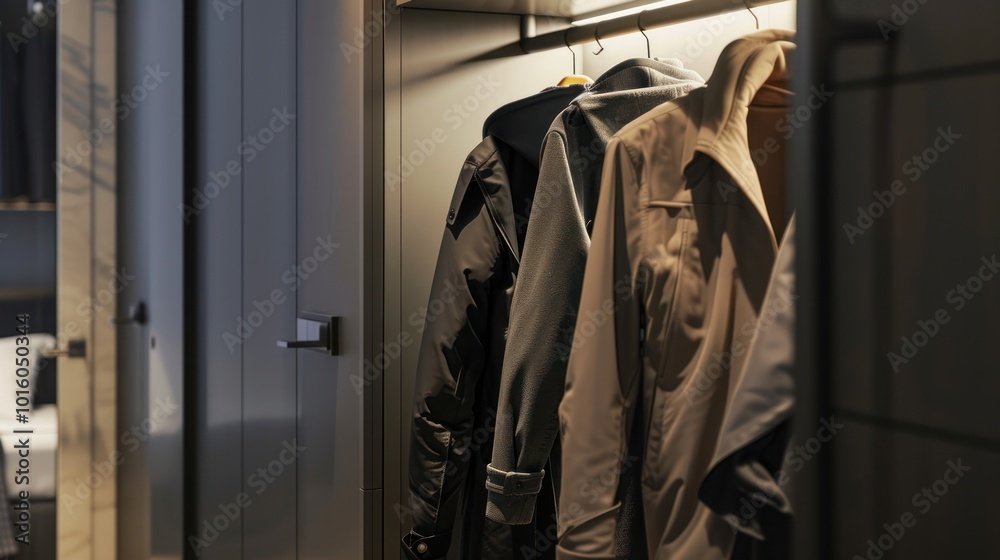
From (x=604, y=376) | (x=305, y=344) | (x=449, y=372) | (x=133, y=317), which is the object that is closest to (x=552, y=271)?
(x=604, y=376)

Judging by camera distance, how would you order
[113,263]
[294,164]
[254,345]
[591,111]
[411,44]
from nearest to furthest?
1. [591,111]
2. [411,44]
3. [294,164]
4. [254,345]
5. [113,263]

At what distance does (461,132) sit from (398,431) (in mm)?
639

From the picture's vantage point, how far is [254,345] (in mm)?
2480

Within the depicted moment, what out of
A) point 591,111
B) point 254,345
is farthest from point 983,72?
point 254,345

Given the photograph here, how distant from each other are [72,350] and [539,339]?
2.48 metres

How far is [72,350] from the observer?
323cm

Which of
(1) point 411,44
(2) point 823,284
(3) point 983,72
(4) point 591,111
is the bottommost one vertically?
(2) point 823,284

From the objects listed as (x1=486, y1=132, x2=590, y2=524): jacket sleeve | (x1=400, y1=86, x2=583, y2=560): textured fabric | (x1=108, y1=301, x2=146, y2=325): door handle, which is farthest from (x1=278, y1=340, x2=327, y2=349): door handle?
(x1=108, y1=301, x2=146, y2=325): door handle

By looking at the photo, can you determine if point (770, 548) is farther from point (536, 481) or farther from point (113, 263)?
point (113, 263)

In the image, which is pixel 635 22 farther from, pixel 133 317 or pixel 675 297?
pixel 133 317

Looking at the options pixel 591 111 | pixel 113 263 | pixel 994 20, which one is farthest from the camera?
pixel 113 263

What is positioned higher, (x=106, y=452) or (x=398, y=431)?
(x=398, y=431)

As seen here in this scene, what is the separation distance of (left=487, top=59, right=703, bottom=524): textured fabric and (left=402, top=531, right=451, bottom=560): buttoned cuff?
23 centimetres

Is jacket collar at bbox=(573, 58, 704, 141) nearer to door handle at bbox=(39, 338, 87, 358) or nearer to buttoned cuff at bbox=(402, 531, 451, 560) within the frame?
buttoned cuff at bbox=(402, 531, 451, 560)
